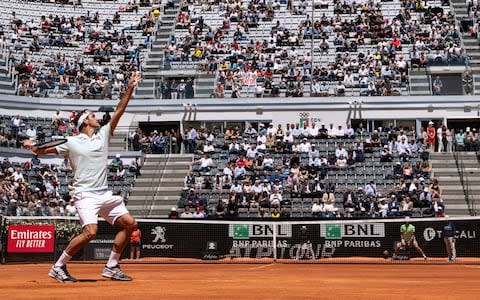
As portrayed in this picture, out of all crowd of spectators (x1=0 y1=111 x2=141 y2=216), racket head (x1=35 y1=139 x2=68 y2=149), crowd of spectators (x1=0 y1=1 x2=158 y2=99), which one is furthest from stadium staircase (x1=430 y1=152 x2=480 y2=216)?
racket head (x1=35 y1=139 x2=68 y2=149)

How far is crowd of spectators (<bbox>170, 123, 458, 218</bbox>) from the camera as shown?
112ft

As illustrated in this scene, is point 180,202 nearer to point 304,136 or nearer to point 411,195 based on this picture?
point 304,136

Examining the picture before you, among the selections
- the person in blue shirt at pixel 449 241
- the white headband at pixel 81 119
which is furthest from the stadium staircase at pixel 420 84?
the white headband at pixel 81 119

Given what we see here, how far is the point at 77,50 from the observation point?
4925cm

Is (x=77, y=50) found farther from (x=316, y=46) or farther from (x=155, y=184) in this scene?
(x=316, y=46)

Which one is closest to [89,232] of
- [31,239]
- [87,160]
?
[87,160]

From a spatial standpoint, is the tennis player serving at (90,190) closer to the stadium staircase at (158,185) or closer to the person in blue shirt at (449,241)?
the person in blue shirt at (449,241)

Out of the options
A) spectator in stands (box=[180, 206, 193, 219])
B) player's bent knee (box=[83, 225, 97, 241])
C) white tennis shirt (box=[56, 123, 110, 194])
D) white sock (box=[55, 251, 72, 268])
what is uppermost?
white tennis shirt (box=[56, 123, 110, 194])

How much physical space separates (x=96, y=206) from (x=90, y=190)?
25 cm

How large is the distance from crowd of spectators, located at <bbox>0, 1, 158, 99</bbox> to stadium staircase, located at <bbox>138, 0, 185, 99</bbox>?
0.55m

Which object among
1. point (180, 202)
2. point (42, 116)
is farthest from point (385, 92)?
point (42, 116)

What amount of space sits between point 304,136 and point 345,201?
21.3 ft

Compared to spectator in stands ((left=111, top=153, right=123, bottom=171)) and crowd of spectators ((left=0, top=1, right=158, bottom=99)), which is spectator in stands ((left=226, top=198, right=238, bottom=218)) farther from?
crowd of spectators ((left=0, top=1, right=158, bottom=99))

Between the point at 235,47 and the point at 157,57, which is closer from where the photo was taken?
the point at 235,47
